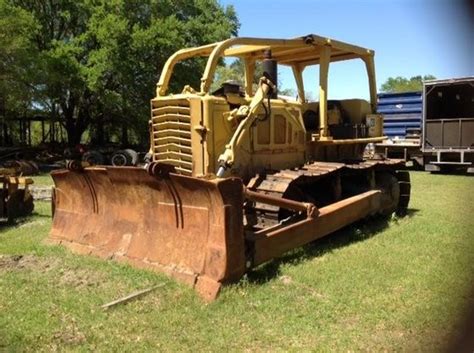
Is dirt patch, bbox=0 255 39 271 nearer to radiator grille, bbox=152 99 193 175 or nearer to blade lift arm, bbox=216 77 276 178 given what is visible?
radiator grille, bbox=152 99 193 175

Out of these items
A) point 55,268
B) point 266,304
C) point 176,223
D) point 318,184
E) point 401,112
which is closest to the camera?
point 266,304

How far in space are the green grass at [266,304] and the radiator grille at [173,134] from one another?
1607 millimetres

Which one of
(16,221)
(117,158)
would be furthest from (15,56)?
(16,221)

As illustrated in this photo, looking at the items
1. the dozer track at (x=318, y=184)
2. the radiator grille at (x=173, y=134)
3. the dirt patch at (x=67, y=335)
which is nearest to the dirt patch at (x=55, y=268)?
the dirt patch at (x=67, y=335)

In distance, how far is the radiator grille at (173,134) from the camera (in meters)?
6.73

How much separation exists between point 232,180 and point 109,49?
60.0ft

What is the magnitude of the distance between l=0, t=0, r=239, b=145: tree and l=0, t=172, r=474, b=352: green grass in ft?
53.2

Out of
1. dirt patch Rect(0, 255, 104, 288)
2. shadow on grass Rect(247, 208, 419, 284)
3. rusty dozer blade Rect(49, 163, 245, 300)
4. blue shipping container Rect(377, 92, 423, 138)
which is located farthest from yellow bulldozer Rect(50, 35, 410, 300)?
blue shipping container Rect(377, 92, 423, 138)

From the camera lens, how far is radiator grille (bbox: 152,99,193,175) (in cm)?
673

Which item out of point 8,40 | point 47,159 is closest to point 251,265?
point 8,40

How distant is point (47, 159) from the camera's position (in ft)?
71.3

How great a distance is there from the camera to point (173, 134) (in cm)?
694

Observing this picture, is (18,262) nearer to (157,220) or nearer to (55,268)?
(55,268)

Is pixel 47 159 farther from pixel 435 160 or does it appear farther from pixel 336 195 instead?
pixel 336 195
